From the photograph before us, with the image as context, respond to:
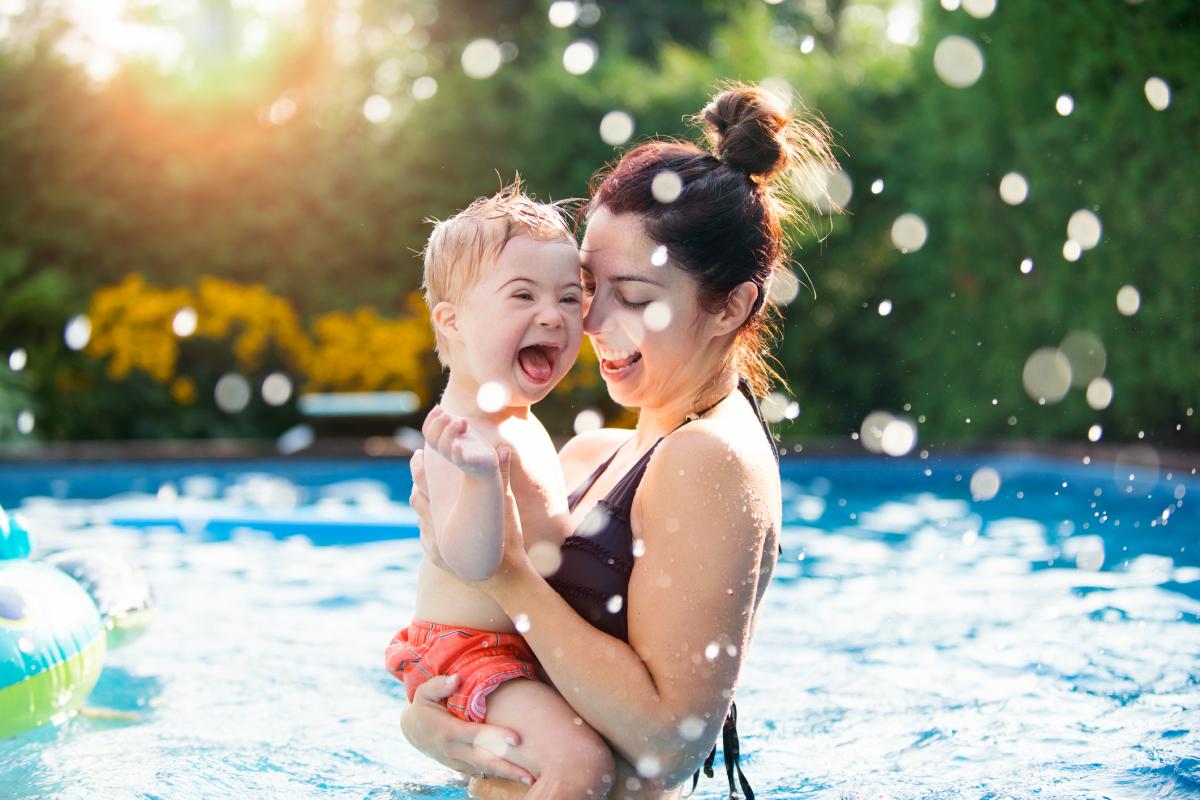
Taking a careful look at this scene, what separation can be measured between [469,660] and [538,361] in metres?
0.60

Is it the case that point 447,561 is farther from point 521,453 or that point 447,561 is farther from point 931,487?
point 931,487

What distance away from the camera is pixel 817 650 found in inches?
206

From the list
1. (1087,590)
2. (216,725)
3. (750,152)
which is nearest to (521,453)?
(750,152)

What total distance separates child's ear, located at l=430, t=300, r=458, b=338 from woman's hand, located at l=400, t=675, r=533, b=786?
26.7 inches

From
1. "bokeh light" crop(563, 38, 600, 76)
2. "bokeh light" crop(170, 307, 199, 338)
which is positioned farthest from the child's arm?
"bokeh light" crop(563, 38, 600, 76)

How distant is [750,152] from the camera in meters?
2.59

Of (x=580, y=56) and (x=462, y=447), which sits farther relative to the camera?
(x=580, y=56)

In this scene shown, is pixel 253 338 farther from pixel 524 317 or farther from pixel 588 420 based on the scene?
pixel 524 317

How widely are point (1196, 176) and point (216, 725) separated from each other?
7608mm

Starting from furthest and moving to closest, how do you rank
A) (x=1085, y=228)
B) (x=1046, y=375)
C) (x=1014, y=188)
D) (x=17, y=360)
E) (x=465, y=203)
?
(x=465, y=203)
(x=17, y=360)
(x=1046, y=375)
(x=1014, y=188)
(x=1085, y=228)

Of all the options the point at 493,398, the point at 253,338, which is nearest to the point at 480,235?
the point at 493,398

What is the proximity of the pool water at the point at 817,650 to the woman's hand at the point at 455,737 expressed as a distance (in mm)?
600

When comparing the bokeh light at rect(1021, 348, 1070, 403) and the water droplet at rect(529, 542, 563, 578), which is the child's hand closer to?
the water droplet at rect(529, 542, 563, 578)

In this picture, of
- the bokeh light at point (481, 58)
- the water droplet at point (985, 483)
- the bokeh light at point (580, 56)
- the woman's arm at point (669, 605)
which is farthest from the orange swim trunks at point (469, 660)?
the bokeh light at point (481, 58)
